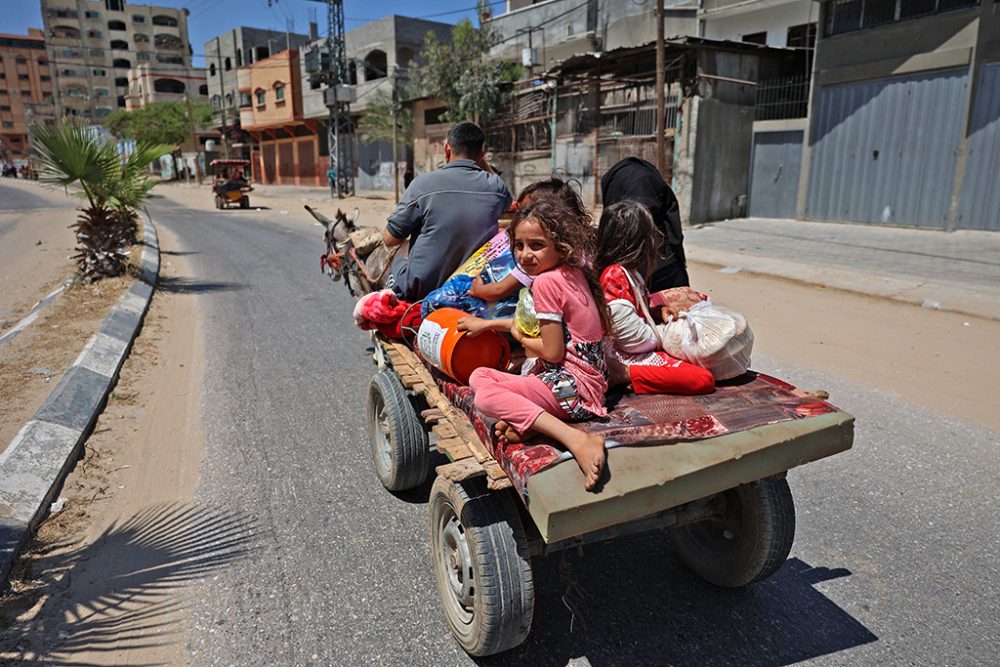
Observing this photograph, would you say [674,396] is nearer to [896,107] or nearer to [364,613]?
[364,613]

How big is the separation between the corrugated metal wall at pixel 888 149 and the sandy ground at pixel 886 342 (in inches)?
279

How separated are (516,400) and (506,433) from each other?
0.39 feet

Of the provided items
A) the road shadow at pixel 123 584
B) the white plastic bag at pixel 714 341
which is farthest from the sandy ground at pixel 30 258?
the white plastic bag at pixel 714 341

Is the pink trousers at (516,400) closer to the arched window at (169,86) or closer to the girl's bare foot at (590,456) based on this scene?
the girl's bare foot at (590,456)

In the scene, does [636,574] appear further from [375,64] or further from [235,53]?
[235,53]

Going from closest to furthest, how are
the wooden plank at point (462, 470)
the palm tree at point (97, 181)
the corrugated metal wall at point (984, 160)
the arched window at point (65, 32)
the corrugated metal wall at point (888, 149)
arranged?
the wooden plank at point (462, 470) < the palm tree at point (97, 181) < the corrugated metal wall at point (984, 160) < the corrugated metal wall at point (888, 149) < the arched window at point (65, 32)

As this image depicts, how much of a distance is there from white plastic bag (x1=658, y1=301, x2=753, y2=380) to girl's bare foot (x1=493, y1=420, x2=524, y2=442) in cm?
84

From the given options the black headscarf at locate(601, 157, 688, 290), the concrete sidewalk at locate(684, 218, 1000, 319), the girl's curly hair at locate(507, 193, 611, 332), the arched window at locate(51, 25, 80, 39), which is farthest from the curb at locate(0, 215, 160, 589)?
the arched window at locate(51, 25, 80, 39)

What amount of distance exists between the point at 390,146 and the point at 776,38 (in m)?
20.2

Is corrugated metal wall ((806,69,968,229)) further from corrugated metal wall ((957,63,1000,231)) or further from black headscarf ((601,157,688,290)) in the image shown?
black headscarf ((601,157,688,290))

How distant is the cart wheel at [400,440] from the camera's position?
3551 mm

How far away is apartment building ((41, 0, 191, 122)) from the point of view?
267ft

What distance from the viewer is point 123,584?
296 cm

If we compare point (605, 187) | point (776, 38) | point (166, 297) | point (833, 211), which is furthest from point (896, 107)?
point (166, 297)
